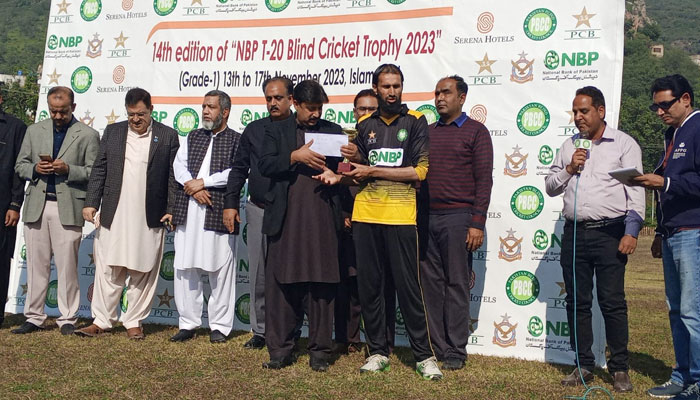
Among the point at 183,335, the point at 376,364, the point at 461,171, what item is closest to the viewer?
the point at 376,364

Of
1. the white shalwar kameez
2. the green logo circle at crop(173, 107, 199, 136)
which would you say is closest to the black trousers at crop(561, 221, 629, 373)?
the white shalwar kameez

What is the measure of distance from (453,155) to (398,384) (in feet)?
5.61

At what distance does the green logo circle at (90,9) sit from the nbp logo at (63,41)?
225 millimetres

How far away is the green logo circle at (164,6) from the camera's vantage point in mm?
7434

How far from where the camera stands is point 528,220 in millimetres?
6105

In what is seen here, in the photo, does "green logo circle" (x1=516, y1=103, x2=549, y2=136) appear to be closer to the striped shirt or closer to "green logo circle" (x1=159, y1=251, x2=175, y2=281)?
the striped shirt

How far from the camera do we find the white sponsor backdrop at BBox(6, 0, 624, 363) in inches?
237

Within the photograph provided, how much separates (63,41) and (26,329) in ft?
10.0

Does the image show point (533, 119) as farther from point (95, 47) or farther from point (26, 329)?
point (26, 329)

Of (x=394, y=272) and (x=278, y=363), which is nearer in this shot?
(x=394, y=272)

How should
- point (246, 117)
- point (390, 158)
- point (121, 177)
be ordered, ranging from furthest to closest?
point (246, 117)
point (121, 177)
point (390, 158)

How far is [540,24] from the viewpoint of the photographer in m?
6.10

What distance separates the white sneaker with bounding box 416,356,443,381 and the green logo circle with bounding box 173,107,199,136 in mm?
3476

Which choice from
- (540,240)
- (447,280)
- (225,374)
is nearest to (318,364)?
(225,374)
